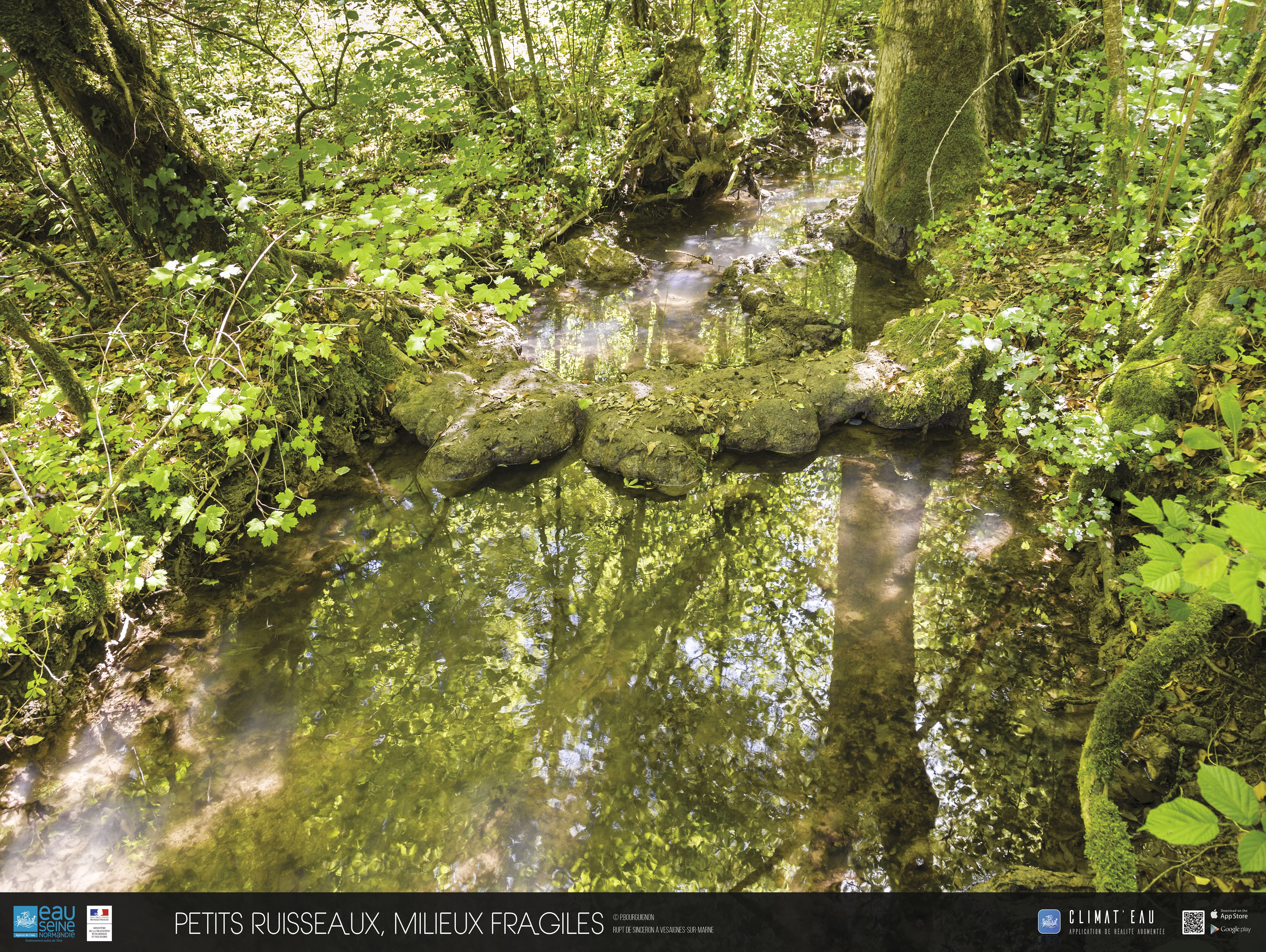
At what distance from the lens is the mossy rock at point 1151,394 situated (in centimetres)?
358

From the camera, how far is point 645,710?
3.70 metres

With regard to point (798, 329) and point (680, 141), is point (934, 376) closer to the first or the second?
point (798, 329)

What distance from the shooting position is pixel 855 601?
13.7 feet

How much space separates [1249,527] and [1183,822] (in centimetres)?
71

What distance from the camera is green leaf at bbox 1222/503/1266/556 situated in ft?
4.64

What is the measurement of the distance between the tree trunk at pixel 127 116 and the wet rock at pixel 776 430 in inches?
184
